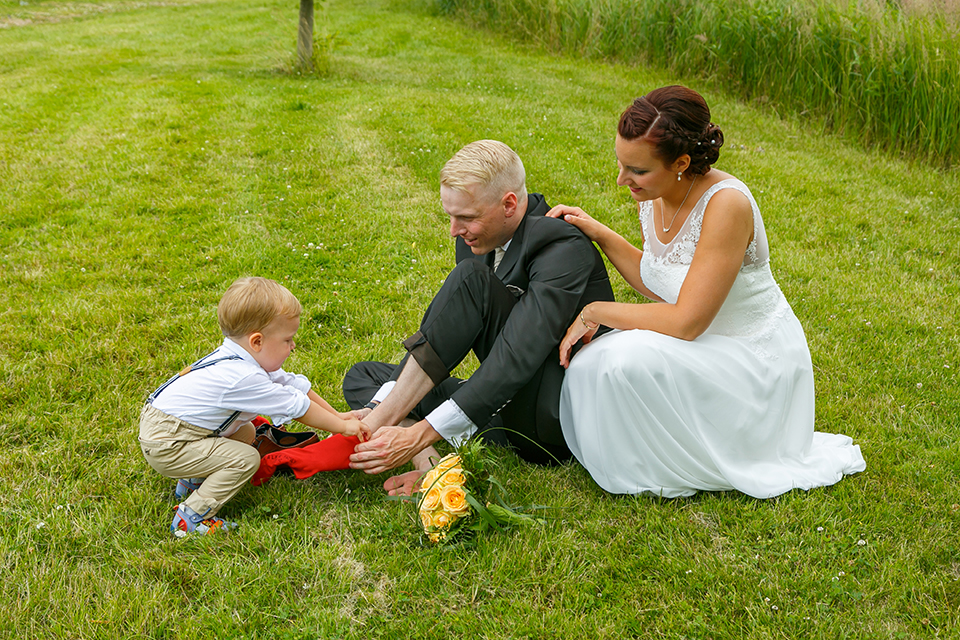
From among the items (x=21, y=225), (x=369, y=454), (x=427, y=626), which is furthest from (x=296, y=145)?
(x=427, y=626)

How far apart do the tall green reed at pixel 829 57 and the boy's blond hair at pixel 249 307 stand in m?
8.65

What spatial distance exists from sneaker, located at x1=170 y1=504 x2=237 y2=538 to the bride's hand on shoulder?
2210 millimetres

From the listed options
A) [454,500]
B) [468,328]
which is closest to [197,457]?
[454,500]

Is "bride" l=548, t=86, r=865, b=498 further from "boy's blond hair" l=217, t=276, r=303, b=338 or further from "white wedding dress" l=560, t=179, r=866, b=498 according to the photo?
"boy's blond hair" l=217, t=276, r=303, b=338

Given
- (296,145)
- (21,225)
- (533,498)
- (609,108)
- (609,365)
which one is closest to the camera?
(609,365)

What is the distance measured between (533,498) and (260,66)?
42.2ft

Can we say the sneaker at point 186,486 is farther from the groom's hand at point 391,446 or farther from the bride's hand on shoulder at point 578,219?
the bride's hand on shoulder at point 578,219

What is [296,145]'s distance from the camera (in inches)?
364

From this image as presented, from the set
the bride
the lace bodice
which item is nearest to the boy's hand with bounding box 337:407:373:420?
the bride

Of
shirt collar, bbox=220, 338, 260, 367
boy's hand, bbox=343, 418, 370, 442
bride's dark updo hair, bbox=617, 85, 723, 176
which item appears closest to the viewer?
bride's dark updo hair, bbox=617, 85, 723, 176

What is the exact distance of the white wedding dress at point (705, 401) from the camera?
3.32 meters

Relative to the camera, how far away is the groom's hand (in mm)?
3434

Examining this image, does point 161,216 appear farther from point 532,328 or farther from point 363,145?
point 532,328

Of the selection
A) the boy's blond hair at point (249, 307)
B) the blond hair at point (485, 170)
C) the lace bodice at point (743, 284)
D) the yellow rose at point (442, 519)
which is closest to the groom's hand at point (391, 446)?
the yellow rose at point (442, 519)
